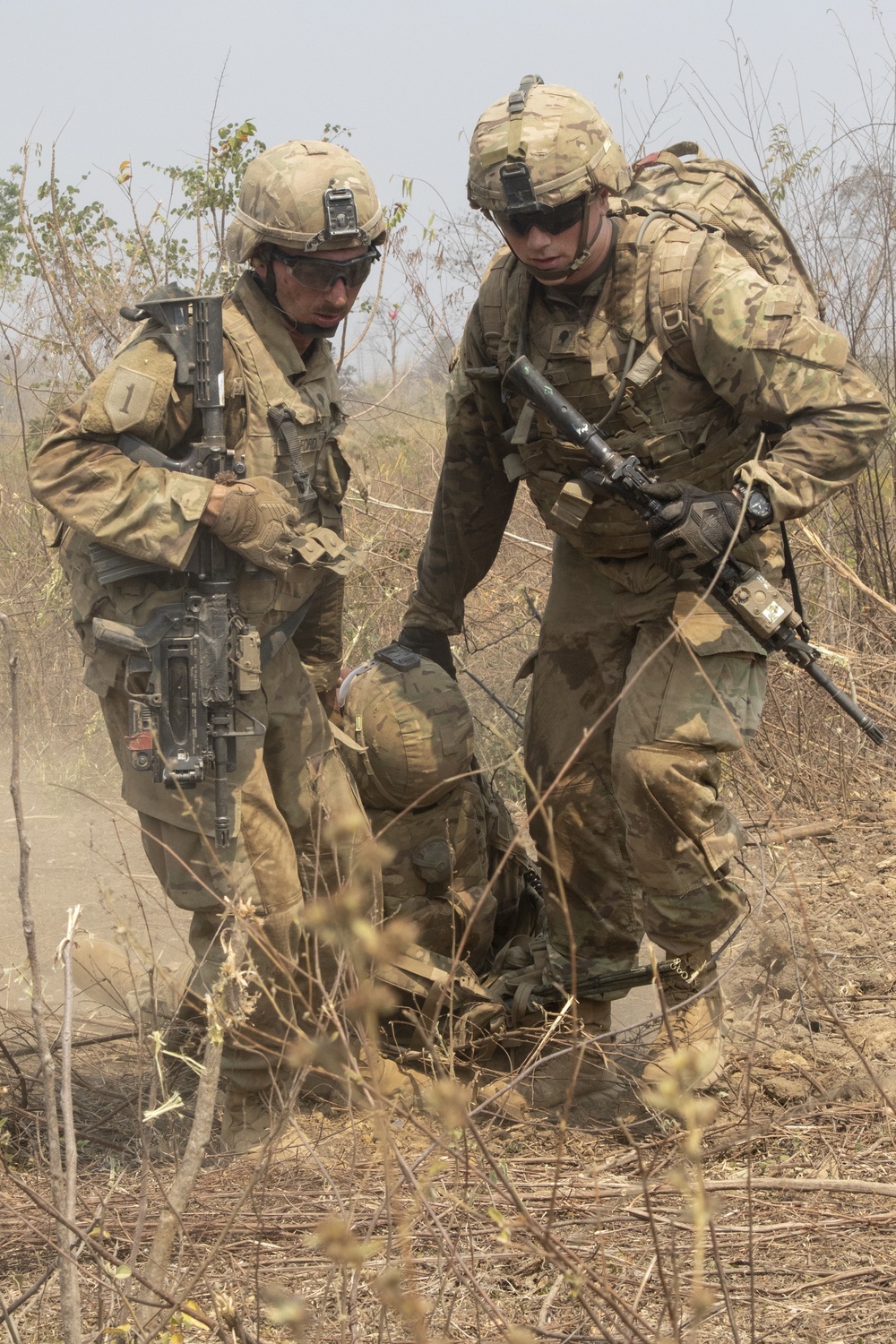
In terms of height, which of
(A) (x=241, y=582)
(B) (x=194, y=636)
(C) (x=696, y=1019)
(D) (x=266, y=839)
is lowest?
(C) (x=696, y=1019)

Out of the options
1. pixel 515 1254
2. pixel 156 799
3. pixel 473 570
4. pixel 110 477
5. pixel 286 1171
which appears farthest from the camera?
pixel 473 570

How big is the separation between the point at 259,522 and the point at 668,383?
3.89 ft

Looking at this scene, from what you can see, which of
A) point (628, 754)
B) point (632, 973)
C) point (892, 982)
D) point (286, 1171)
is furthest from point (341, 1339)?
point (892, 982)

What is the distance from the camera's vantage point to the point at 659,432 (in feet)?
12.3

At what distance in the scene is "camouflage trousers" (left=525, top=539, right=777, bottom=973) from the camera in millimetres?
3578

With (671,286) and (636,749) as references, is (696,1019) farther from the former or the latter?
(671,286)

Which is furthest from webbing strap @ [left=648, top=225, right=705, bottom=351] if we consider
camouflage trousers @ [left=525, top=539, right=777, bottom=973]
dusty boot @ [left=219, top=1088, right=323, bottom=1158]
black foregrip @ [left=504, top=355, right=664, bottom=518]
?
dusty boot @ [left=219, top=1088, right=323, bottom=1158]

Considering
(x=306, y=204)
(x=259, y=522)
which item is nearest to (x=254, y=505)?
(x=259, y=522)

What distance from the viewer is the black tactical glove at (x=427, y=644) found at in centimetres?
448

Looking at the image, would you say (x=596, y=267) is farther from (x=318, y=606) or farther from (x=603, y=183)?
(x=318, y=606)

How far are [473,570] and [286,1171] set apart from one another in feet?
6.78

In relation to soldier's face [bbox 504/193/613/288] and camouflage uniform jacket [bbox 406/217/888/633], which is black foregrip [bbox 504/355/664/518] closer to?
camouflage uniform jacket [bbox 406/217/888/633]

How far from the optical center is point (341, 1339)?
6.70 ft

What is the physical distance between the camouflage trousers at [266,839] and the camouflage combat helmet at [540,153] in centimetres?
146
